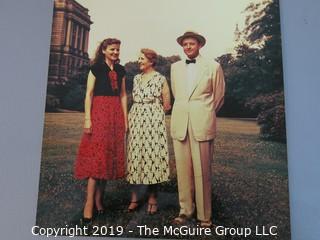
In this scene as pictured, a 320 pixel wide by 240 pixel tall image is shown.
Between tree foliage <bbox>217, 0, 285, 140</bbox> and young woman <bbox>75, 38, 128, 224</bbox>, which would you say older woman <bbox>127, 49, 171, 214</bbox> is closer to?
young woman <bbox>75, 38, 128, 224</bbox>

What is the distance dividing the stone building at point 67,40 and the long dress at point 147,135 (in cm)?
35

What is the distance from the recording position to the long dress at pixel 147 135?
183cm

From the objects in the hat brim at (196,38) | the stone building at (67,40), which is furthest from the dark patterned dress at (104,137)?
the hat brim at (196,38)

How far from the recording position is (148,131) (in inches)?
73.6

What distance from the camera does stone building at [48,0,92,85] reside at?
6.41ft

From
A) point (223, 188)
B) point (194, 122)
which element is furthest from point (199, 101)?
point (223, 188)

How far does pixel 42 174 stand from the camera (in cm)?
186

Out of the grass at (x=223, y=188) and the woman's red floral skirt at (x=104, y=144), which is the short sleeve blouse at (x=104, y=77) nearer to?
the woman's red floral skirt at (x=104, y=144)

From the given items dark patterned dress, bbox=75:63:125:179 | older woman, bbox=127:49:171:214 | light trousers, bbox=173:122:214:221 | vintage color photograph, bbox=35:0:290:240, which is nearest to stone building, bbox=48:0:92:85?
vintage color photograph, bbox=35:0:290:240

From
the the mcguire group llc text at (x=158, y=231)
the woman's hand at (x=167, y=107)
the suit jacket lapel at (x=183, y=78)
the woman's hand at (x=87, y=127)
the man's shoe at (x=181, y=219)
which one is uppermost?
the suit jacket lapel at (x=183, y=78)

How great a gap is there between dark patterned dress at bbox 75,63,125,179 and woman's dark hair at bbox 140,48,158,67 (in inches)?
5.9

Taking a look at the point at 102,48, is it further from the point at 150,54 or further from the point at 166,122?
the point at 166,122

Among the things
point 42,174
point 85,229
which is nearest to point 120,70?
point 42,174

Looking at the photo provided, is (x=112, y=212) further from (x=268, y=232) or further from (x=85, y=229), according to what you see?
(x=268, y=232)
